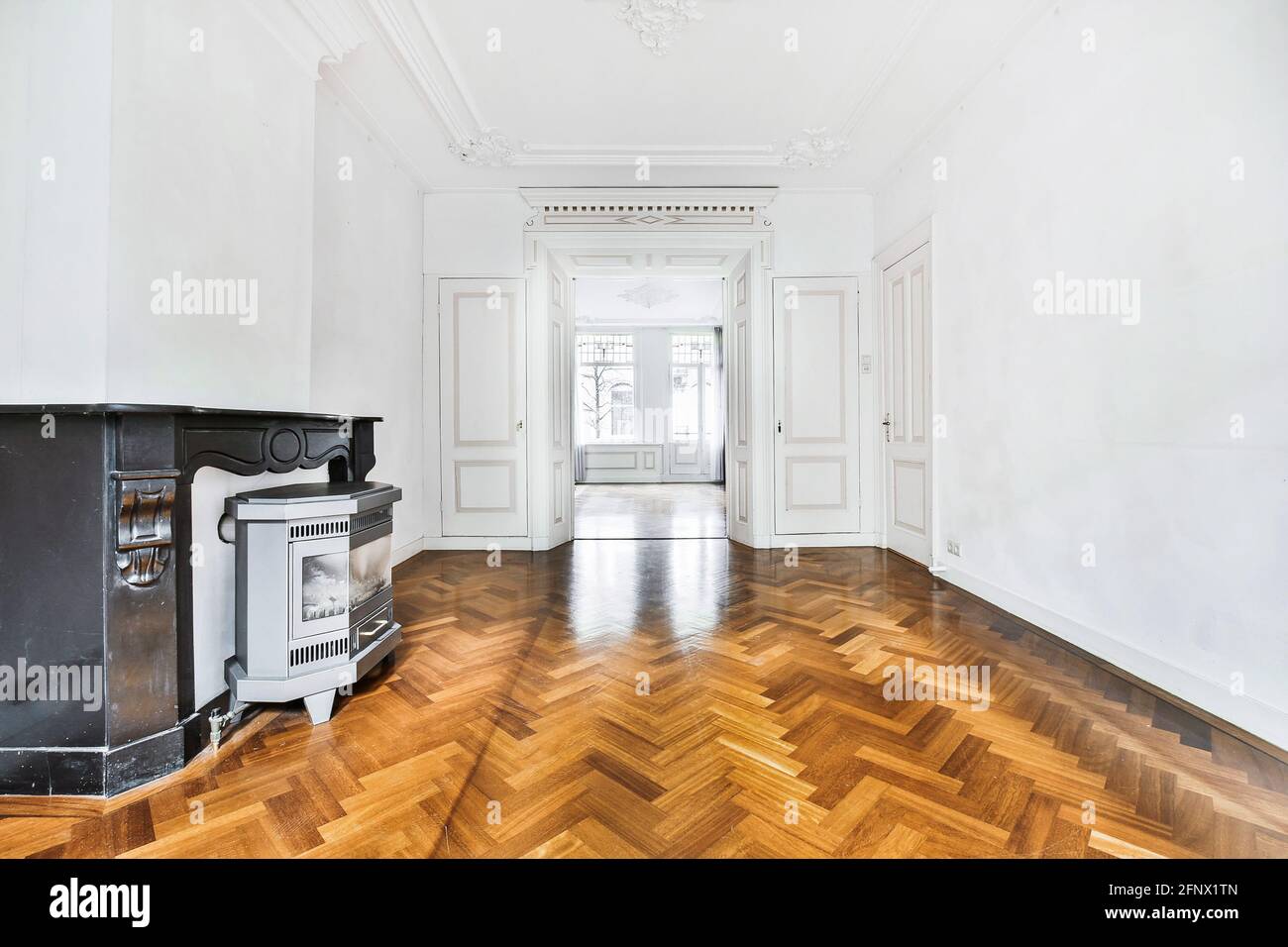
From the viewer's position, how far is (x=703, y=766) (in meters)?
1.55

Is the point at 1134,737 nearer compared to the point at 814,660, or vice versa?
the point at 1134,737

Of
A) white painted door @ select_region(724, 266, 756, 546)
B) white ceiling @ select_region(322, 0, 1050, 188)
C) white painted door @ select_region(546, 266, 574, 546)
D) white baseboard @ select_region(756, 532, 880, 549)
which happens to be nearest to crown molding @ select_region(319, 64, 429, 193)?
white ceiling @ select_region(322, 0, 1050, 188)

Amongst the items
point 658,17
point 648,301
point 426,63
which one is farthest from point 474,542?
point 648,301

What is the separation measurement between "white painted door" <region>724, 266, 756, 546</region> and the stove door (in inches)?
138

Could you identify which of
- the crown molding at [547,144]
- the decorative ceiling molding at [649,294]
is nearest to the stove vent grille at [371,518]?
the crown molding at [547,144]

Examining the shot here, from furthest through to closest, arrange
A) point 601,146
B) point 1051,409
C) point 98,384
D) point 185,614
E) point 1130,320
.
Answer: point 601,146 < point 1051,409 < point 1130,320 < point 185,614 < point 98,384

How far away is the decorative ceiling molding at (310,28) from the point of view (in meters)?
2.24

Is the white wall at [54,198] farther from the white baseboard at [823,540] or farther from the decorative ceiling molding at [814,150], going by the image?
the white baseboard at [823,540]

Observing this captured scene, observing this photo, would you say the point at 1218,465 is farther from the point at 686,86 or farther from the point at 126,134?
the point at 126,134

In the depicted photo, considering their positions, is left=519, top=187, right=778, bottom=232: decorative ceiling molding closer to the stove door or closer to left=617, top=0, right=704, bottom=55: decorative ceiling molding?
left=617, top=0, right=704, bottom=55: decorative ceiling molding

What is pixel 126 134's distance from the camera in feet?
5.15

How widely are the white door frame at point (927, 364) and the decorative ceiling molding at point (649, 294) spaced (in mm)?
4342
